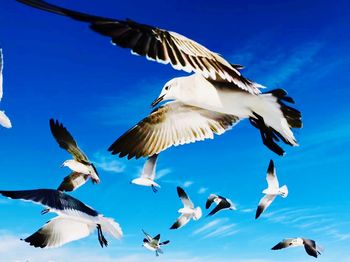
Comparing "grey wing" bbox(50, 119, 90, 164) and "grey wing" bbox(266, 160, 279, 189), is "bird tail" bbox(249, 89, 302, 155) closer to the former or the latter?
"grey wing" bbox(50, 119, 90, 164)

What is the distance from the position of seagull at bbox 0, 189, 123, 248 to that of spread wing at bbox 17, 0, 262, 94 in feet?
9.41

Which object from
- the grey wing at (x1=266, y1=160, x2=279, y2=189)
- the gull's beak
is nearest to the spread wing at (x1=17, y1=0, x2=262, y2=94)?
the gull's beak

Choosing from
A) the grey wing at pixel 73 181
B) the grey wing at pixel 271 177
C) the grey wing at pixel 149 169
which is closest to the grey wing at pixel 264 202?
the grey wing at pixel 271 177

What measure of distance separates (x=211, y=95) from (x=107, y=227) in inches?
115

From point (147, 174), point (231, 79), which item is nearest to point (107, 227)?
point (231, 79)

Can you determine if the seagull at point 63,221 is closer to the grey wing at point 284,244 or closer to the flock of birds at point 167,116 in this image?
the flock of birds at point 167,116

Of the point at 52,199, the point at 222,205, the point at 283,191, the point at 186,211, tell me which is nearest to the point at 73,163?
the point at 52,199

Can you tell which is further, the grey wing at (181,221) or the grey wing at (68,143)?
the grey wing at (181,221)

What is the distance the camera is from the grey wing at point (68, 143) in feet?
36.1

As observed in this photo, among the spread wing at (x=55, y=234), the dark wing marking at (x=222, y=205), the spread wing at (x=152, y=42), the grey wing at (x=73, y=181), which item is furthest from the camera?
the dark wing marking at (x=222, y=205)

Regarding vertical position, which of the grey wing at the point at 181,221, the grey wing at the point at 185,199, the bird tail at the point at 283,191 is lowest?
the bird tail at the point at 283,191

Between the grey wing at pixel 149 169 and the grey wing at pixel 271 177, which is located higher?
the grey wing at pixel 149 169

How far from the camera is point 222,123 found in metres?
9.63

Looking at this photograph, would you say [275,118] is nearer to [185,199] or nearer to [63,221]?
[63,221]
